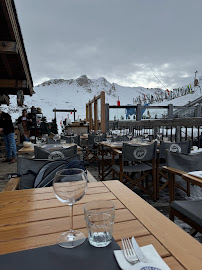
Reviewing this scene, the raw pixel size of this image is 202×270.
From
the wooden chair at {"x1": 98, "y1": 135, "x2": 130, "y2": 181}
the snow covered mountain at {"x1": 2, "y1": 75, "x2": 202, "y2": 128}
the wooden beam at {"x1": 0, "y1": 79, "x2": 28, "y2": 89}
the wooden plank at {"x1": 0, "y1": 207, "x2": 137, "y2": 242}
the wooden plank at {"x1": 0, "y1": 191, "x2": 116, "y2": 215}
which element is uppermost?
the snow covered mountain at {"x1": 2, "y1": 75, "x2": 202, "y2": 128}

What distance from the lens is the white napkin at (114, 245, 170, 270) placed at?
0.48 m

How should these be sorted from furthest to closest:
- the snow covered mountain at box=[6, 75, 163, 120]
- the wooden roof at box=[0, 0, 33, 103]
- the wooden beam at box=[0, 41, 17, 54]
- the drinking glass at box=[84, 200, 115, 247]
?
the snow covered mountain at box=[6, 75, 163, 120] → the wooden beam at box=[0, 41, 17, 54] → the wooden roof at box=[0, 0, 33, 103] → the drinking glass at box=[84, 200, 115, 247]

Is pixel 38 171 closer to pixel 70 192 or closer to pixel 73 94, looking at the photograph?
pixel 70 192

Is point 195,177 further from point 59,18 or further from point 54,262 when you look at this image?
point 59,18

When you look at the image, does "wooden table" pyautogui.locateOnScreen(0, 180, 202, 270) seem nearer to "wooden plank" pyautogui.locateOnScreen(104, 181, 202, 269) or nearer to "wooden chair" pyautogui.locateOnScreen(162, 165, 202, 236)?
"wooden plank" pyautogui.locateOnScreen(104, 181, 202, 269)

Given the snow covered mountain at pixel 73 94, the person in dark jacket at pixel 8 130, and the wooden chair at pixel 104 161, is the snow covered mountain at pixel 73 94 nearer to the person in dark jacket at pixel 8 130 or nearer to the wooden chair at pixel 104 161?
the person in dark jacket at pixel 8 130

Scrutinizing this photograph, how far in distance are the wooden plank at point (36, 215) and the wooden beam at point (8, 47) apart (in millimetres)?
3641

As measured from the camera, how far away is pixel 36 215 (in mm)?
824

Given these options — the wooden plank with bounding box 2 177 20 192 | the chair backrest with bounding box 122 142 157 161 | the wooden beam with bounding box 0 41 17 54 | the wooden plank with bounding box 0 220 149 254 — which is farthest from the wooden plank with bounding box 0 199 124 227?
the wooden beam with bounding box 0 41 17 54

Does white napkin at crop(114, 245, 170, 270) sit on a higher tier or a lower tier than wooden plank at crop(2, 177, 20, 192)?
higher

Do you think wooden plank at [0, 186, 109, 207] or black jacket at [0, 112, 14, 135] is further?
black jacket at [0, 112, 14, 135]

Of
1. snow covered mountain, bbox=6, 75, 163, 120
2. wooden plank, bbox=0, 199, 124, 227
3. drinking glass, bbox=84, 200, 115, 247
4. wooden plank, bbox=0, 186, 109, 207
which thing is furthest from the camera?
snow covered mountain, bbox=6, 75, 163, 120

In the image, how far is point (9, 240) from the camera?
25.3 inches

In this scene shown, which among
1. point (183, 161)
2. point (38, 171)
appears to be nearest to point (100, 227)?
point (38, 171)
